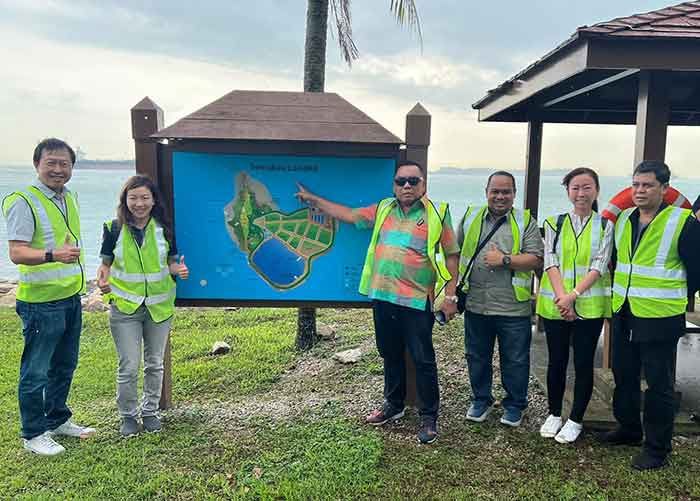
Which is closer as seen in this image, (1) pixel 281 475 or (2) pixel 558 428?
(1) pixel 281 475

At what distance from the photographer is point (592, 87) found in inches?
207

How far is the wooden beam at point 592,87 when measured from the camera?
448 cm

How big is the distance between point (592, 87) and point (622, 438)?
3.33 metres

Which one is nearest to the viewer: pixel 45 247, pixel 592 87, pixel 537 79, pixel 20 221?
pixel 20 221

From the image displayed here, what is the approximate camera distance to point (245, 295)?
14.0 ft

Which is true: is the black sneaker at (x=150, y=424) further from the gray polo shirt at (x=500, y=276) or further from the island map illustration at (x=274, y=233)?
the gray polo shirt at (x=500, y=276)

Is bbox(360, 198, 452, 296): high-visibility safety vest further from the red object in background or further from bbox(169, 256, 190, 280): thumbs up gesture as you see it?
bbox(169, 256, 190, 280): thumbs up gesture

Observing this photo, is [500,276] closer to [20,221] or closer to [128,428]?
[128,428]

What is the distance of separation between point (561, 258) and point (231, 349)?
4248 millimetres

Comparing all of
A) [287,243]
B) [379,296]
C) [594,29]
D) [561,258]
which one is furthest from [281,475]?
[594,29]

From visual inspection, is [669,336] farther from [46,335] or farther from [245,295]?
[46,335]

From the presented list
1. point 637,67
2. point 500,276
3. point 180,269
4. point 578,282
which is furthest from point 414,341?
point 637,67

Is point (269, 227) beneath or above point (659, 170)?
beneath

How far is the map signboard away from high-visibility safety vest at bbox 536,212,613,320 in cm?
132
